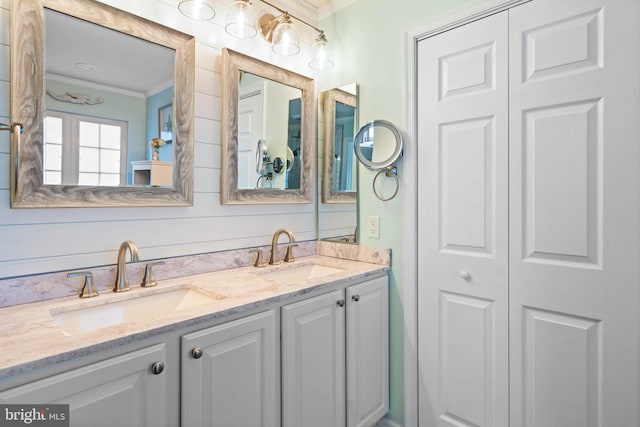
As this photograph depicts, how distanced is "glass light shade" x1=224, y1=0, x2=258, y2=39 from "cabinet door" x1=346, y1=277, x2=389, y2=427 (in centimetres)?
137

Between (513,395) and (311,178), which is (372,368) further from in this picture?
(311,178)

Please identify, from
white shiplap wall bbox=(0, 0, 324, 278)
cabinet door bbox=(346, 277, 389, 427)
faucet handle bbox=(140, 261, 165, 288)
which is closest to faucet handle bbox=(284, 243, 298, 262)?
white shiplap wall bbox=(0, 0, 324, 278)

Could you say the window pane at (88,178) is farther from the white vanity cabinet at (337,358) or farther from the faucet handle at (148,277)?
the white vanity cabinet at (337,358)

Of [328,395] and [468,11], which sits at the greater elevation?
[468,11]

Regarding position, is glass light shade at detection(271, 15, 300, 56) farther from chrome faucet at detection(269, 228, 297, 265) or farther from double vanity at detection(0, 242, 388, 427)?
double vanity at detection(0, 242, 388, 427)

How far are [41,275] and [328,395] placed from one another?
4.03 ft

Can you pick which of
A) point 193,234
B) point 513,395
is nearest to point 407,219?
point 513,395

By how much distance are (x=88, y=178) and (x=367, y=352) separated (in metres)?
1.46

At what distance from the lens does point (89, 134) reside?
1.34m

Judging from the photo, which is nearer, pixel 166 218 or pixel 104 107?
pixel 104 107

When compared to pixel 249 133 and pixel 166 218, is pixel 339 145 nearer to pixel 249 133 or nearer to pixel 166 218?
pixel 249 133

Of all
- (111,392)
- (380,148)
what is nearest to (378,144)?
(380,148)

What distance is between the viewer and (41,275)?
4.12ft

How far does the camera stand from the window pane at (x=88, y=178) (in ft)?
4.36
